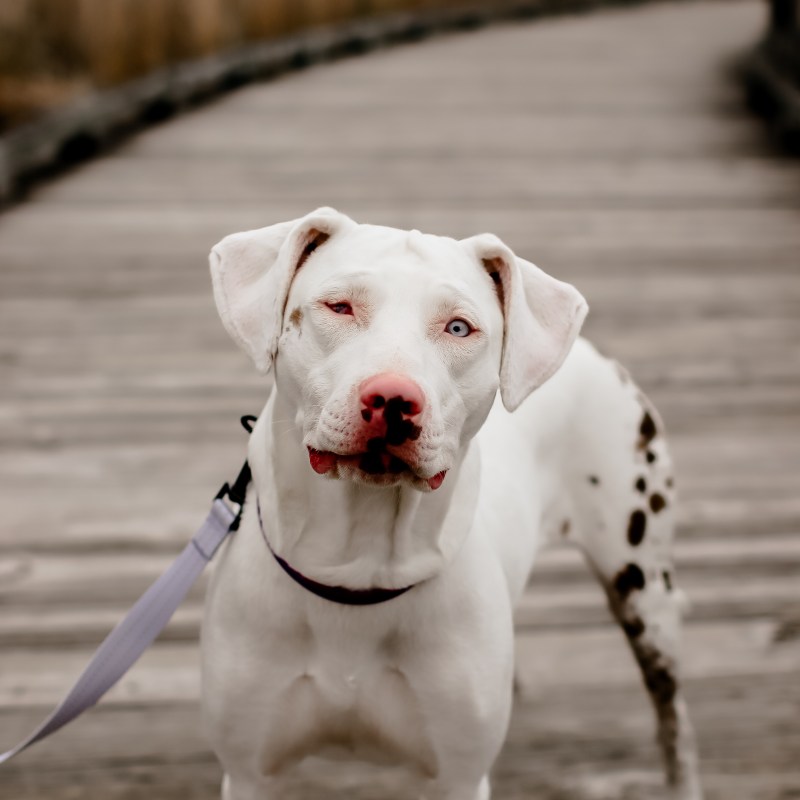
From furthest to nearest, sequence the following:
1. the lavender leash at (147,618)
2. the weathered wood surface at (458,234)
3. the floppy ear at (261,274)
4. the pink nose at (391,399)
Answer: the weathered wood surface at (458,234)
the lavender leash at (147,618)
the floppy ear at (261,274)
the pink nose at (391,399)

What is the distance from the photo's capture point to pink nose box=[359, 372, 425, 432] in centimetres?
155

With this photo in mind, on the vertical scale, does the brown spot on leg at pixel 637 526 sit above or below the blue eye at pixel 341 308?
below

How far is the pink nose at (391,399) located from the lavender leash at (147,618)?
0.57 metres

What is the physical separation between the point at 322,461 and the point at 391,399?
0.59 feet

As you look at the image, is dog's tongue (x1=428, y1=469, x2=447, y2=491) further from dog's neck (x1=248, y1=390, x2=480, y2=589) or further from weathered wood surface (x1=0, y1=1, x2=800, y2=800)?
weathered wood surface (x1=0, y1=1, x2=800, y2=800)

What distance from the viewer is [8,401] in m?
4.34

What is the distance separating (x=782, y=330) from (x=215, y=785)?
11.5ft

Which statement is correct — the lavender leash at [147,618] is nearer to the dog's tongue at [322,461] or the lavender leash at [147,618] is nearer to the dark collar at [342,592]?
the dark collar at [342,592]

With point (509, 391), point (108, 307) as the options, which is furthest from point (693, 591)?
point (108, 307)

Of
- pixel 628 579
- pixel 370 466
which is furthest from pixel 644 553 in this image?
pixel 370 466

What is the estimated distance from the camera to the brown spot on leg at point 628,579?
2461 millimetres

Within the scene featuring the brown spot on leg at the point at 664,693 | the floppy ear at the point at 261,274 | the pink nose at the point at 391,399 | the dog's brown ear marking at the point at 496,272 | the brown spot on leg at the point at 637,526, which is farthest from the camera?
the brown spot on leg at the point at 664,693

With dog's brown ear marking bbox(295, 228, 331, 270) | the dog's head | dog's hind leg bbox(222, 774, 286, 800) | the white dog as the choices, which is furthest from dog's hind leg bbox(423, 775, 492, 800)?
dog's brown ear marking bbox(295, 228, 331, 270)

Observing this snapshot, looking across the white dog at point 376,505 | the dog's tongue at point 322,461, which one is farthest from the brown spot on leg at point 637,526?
the dog's tongue at point 322,461
